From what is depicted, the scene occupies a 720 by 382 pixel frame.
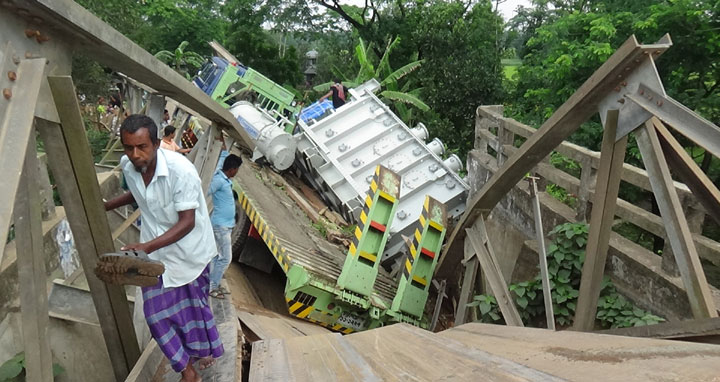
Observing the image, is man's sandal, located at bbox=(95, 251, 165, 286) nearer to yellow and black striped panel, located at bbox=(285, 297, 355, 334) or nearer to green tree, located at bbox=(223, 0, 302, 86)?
yellow and black striped panel, located at bbox=(285, 297, 355, 334)

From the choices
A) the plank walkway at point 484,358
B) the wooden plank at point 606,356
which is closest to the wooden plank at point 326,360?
the plank walkway at point 484,358

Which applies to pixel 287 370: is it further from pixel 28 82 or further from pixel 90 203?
pixel 28 82

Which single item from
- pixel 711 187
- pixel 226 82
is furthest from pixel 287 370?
pixel 226 82

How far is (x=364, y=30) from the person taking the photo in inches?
763

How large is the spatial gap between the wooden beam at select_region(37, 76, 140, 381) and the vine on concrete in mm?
2844

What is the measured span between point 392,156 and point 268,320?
3408 mm

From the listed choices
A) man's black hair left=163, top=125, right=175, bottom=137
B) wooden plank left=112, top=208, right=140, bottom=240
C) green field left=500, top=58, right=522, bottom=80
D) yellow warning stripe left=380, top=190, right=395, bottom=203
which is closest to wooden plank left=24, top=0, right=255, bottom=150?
wooden plank left=112, top=208, right=140, bottom=240

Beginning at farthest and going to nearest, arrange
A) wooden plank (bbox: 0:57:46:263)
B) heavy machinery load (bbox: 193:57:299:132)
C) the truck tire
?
heavy machinery load (bbox: 193:57:299:132) → the truck tire → wooden plank (bbox: 0:57:46:263)

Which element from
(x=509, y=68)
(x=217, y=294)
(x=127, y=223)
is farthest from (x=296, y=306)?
(x=509, y=68)

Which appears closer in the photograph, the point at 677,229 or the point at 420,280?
the point at 677,229

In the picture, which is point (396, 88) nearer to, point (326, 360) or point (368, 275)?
point (368, 275)

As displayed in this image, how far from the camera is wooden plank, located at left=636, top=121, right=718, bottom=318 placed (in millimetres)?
2375

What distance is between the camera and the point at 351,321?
17.1 ft

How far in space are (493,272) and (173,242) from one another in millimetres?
2726
